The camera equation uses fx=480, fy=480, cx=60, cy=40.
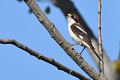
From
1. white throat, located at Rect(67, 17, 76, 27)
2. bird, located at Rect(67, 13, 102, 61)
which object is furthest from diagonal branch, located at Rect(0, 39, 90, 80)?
white throat, located at Rect(67, 17, 76, 27)

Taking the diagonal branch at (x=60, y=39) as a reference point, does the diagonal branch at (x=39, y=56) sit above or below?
below

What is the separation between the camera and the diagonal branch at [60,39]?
2.49 metres

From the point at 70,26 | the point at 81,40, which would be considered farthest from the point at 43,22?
the point at 70,26

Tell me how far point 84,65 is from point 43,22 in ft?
1.03

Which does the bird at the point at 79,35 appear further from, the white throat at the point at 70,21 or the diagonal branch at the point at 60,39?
the diagonal branch at the point at 60,39

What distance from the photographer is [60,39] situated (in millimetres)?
2484

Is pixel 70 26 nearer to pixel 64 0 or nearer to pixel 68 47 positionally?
pixel 64 0

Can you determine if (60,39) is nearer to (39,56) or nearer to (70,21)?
(39,56)

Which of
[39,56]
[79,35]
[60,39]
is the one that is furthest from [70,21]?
[39,56]

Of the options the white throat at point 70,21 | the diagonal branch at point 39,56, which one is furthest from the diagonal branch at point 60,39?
the white throat at point 70,21

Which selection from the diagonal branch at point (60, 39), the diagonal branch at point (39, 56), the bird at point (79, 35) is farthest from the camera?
the bird at point (79, 35)

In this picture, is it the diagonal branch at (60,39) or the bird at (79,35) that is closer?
the diagonal branch at (60,39)

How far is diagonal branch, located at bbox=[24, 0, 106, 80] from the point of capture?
2.49 metres

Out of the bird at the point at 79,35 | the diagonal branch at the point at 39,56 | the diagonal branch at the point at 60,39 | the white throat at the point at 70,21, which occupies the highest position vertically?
the white throat at the point at 70,21
